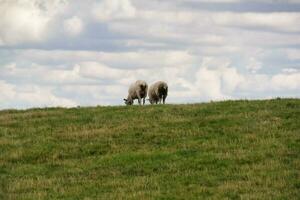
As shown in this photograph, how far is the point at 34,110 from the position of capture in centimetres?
3606

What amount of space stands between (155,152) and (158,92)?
20715mm

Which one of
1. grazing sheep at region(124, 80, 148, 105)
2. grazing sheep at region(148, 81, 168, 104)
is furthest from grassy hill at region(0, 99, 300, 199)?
grazing sheep at region(124, 80, 148, 105)

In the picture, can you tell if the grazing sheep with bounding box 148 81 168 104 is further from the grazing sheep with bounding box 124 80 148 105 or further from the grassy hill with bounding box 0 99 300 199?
the grassy hill with bounding box 0 99 300 199

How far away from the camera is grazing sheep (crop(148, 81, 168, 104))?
44.3 m

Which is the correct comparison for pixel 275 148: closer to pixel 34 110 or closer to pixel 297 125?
pixel 297 125

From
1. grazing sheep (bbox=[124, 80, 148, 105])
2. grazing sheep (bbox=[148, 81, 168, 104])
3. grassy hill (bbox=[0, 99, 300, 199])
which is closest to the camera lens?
grassy hill (bbox=[0, 99, 300, 199])

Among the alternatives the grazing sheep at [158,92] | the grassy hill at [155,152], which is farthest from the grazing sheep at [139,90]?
the grassy hill at [155,152]

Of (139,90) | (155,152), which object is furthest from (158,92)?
(155,152)

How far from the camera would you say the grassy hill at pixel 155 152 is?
1917 centimetres

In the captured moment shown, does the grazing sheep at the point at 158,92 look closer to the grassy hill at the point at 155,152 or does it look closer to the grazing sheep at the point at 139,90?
the grazing sheep at the point at 139,90

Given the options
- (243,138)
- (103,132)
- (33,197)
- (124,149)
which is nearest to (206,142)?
(243,138)

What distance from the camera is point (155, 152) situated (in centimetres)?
2373

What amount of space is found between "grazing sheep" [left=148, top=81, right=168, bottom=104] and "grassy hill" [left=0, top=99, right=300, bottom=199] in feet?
33.3

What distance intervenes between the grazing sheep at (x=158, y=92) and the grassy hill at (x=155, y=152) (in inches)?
400
